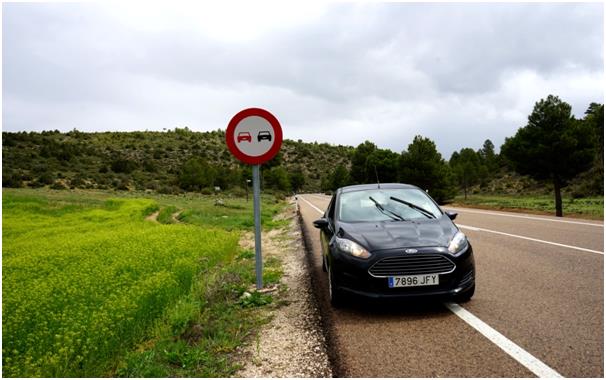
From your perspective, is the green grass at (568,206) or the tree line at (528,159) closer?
the green grass at (568,206)

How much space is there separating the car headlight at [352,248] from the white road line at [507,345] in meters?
1.26

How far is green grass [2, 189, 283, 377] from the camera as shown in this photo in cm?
410

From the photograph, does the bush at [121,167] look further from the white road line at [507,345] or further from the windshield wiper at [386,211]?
the white road line at [507,345]

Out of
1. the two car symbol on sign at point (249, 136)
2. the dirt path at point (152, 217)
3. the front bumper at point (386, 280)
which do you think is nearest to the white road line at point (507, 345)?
the front bumper at point (386, 280)

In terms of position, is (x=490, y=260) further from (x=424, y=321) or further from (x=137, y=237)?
(x=137, y=237)

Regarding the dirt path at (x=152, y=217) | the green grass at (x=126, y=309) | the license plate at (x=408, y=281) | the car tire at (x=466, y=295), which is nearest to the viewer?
the green grass at (x=126, y=309)

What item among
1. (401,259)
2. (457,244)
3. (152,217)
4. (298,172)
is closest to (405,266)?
(401,259)

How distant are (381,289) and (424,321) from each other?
57cm

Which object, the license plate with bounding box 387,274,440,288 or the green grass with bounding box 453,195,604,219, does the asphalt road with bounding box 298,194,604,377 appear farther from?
the green grass with bounding box 453,195,604,219

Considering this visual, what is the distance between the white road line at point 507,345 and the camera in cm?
342

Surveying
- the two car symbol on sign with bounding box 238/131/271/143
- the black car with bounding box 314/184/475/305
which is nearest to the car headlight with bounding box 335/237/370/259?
the black car with bounding box 314/184/475/305

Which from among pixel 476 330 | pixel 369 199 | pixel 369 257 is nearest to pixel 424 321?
pixel 476 330

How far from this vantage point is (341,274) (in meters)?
5.11

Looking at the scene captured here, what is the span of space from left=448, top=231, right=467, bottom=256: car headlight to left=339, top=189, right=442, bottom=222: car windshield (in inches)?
30.4
